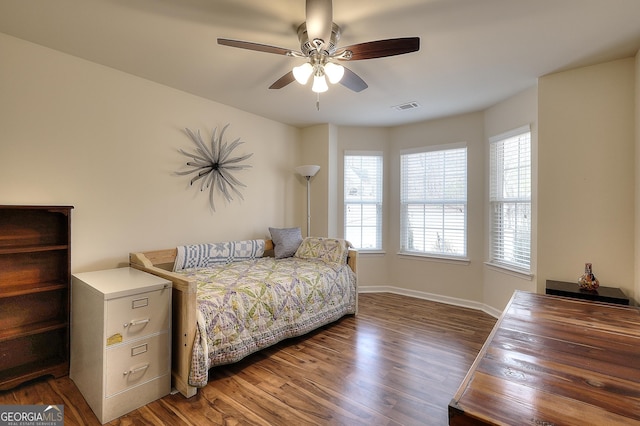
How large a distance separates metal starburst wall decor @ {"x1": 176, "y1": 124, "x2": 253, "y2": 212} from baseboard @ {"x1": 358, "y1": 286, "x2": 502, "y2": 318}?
245cm

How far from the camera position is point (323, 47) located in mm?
1795

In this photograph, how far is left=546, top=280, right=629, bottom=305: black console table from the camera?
2216mm

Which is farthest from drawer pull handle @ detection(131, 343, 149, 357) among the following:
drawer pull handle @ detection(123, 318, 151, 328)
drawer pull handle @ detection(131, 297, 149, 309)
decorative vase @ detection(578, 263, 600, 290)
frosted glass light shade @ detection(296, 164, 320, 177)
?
decorative vase @ detection(578, 263, 600, 290)

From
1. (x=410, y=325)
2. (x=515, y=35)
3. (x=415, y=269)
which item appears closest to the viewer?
(x=515, y=35)

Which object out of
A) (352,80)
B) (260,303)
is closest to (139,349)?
(260,303)

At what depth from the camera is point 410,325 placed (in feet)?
10.7

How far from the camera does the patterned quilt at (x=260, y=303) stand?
2.14m

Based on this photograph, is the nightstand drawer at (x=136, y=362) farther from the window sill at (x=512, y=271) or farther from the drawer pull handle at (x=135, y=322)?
the window sill at (x=512, y=271)

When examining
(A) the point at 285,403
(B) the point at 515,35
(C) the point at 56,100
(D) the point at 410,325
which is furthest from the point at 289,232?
→ (B) the point at 515,35

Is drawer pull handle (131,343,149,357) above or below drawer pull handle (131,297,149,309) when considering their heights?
below

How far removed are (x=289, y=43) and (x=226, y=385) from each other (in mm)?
2595

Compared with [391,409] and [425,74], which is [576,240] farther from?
[391,409]

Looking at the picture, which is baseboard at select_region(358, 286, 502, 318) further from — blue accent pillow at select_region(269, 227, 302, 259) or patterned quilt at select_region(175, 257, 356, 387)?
blue accent pillow at select_region(269, 227, 302, 259)

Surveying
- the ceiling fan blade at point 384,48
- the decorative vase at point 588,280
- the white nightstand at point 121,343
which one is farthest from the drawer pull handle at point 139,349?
the decorative vase at point 588,280
